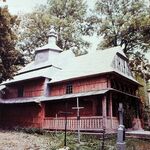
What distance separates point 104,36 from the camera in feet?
135

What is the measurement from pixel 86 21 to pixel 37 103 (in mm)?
23543

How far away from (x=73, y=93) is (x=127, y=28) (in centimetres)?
1721

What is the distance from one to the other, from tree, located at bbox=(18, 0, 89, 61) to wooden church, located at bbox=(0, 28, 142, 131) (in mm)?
12810

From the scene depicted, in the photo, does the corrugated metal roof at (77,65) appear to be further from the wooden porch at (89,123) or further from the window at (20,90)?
the wooden porch at (89,123)

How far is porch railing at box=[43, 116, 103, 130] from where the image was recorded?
21328 millimetres

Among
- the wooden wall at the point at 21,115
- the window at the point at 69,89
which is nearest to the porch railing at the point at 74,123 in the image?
the wooden wall at the point at 21,115

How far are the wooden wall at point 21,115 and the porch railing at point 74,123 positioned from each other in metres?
1.39

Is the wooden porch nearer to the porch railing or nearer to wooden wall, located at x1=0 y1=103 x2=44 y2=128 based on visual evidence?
the porch railing

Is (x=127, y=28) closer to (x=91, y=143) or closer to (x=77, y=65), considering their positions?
(x=77, y=65)

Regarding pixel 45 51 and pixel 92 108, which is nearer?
pixel 92 108

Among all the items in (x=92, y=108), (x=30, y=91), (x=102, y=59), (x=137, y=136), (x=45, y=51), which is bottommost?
(x=137, y=136)

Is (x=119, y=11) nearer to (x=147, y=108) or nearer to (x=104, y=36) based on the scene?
(x=104, y=36)

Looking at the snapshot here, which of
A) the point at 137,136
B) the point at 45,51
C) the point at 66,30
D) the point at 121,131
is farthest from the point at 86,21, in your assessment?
the point at 121,131

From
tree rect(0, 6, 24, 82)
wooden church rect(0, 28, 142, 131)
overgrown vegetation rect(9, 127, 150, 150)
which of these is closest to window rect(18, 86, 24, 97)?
wooden church rect(0, 28, 142, 131)
